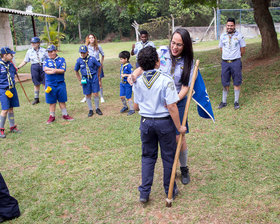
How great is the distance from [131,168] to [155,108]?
1605 mm

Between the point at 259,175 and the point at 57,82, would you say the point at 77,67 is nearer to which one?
the point at 57,82

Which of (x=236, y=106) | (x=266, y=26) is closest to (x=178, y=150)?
(x=236, y=106)

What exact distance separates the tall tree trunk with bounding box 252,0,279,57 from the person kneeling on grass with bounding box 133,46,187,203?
8.29 m

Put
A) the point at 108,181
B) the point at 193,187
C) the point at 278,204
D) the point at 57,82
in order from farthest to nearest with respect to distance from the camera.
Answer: the point at 57,82 → the point at 108,181 → the point at 193,187 → the point at 278,204

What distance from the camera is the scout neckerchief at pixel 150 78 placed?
10.2 feet

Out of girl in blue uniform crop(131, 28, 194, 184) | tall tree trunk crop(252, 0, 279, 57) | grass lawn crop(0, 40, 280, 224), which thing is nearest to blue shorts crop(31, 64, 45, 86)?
grass lawn crop(0, 40, 280, 224)

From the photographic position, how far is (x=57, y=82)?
6797mm

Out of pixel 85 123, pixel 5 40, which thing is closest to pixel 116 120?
pixel 85 123

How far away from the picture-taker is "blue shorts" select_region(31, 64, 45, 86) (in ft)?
29.3

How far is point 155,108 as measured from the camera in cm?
318

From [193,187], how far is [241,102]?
13.0ft

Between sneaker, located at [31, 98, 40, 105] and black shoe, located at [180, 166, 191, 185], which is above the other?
sneaker, located at [31, 98, 40, 105]

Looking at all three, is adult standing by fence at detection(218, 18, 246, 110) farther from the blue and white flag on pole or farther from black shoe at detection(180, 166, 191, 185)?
the blue and white flag on pole

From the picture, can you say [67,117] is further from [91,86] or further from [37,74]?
[37,74]
